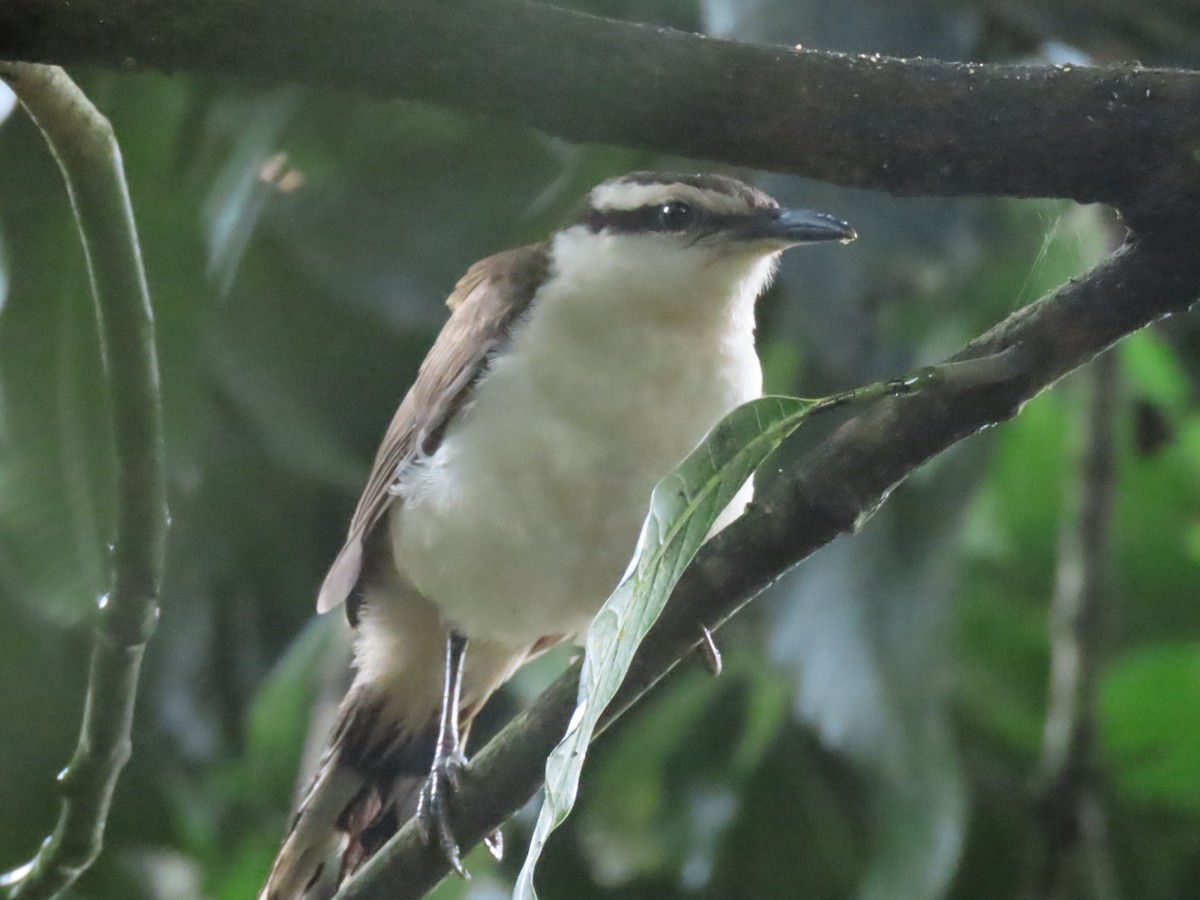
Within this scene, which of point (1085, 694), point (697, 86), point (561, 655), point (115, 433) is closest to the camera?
point (697, 86)

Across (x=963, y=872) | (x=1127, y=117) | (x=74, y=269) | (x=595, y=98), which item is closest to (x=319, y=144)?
(x=74, y=269)

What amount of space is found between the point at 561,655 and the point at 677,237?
22.6 inches

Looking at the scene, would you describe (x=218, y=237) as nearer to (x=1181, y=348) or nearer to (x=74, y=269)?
(x=74, y=269)

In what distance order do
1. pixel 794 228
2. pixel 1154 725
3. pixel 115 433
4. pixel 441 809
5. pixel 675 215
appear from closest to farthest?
pixel 115 433, pixel 441 809, pixel 794 228, pixel 675 215, pixel 1154 725

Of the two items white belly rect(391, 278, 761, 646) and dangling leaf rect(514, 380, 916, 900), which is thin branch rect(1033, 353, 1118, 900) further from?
dangling leaf rect(514, 380, 916, 900)

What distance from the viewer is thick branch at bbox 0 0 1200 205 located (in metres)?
0.91

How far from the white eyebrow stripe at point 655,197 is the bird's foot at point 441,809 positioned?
1.78 feet

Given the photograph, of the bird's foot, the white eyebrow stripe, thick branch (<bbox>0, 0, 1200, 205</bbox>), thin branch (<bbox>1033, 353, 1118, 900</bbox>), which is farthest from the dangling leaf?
thin branch (<bbox>1033, 353, 1118, 900</bbox>)

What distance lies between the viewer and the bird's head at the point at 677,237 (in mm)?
1499

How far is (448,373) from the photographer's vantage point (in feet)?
5.13

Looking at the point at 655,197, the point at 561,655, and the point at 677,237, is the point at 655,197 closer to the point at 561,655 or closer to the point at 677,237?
the point at 677,237

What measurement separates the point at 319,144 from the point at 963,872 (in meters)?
1.37

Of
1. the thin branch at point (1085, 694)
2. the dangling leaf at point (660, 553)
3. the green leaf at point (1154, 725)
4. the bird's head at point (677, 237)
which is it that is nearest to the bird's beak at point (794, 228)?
the bird's head at point (677, 237)

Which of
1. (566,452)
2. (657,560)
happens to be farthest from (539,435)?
(657,560)
